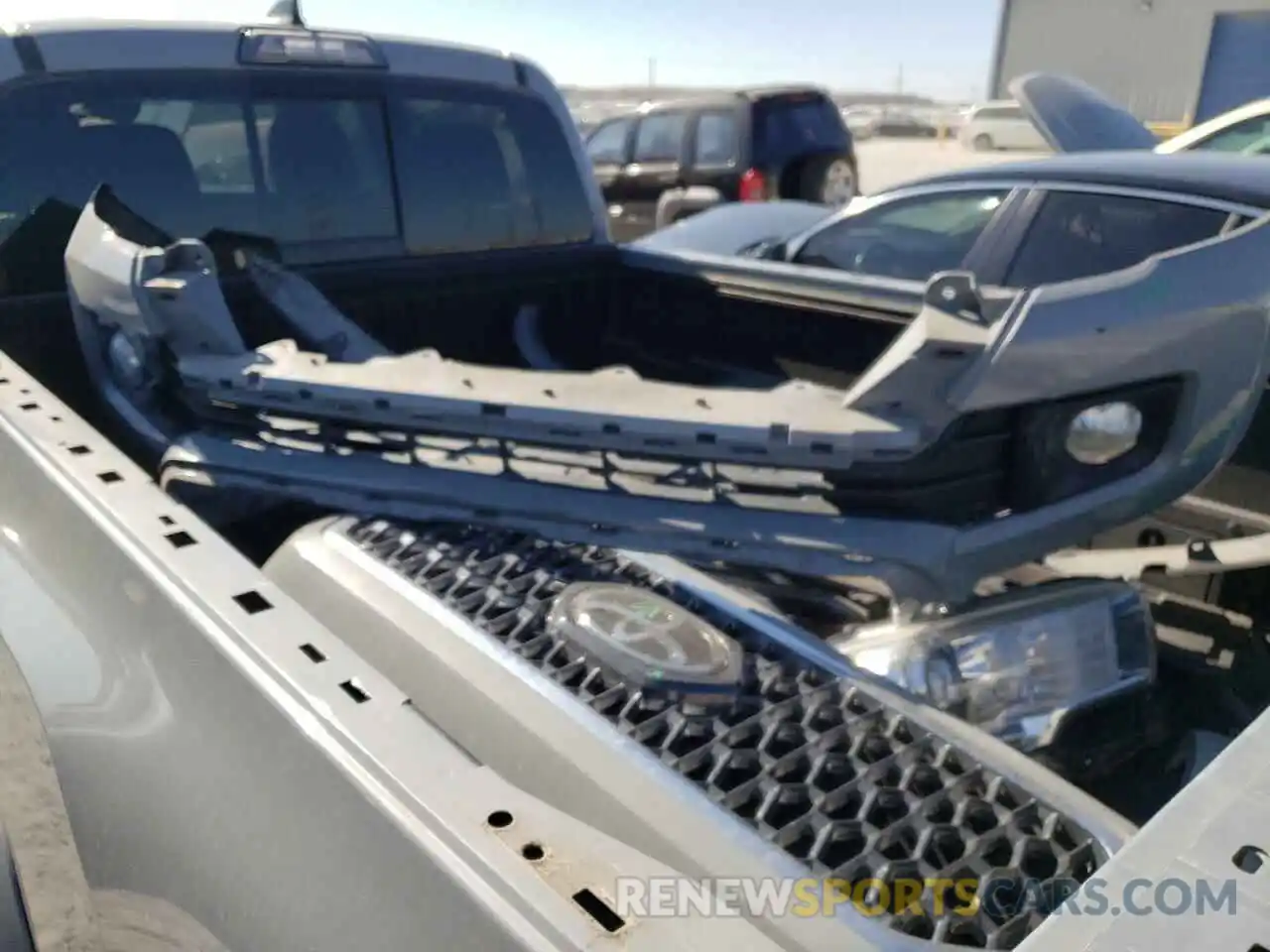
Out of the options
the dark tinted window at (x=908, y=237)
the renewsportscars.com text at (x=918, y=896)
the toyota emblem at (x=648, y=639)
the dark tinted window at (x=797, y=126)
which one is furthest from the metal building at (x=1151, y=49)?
the renewsportscars.com text at (x=918, y=896)

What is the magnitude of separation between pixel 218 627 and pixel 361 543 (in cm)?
54

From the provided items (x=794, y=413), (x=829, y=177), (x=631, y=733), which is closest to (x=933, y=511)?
(x=794, y=413)

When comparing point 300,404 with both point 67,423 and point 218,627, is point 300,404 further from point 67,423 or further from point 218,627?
point 218,627

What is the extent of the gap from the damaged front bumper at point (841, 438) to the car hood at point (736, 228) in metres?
3.63

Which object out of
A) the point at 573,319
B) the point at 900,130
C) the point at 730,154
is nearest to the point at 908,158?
the point at 900,130

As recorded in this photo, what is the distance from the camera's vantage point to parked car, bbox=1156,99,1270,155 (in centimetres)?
764

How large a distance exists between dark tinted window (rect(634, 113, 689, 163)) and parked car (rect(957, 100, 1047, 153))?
2078 cm

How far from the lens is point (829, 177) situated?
494 inches

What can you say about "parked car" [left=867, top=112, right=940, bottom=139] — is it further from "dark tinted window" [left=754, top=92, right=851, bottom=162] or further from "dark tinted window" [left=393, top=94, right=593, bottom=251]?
"dark tinted window" [left=393, top=94, right=593, bottom=251]

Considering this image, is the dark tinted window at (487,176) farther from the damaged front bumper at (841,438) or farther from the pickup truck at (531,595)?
the damaged front bumper at (841,438)

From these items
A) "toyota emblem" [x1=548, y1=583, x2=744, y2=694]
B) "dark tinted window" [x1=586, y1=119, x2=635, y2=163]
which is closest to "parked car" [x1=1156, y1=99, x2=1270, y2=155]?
"dark tinted window" [x1=586, y1=119, x2=635, y2=163]

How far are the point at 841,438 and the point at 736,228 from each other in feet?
14.6

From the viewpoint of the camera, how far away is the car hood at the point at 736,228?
228 inches

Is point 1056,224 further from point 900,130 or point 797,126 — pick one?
point 900,130
